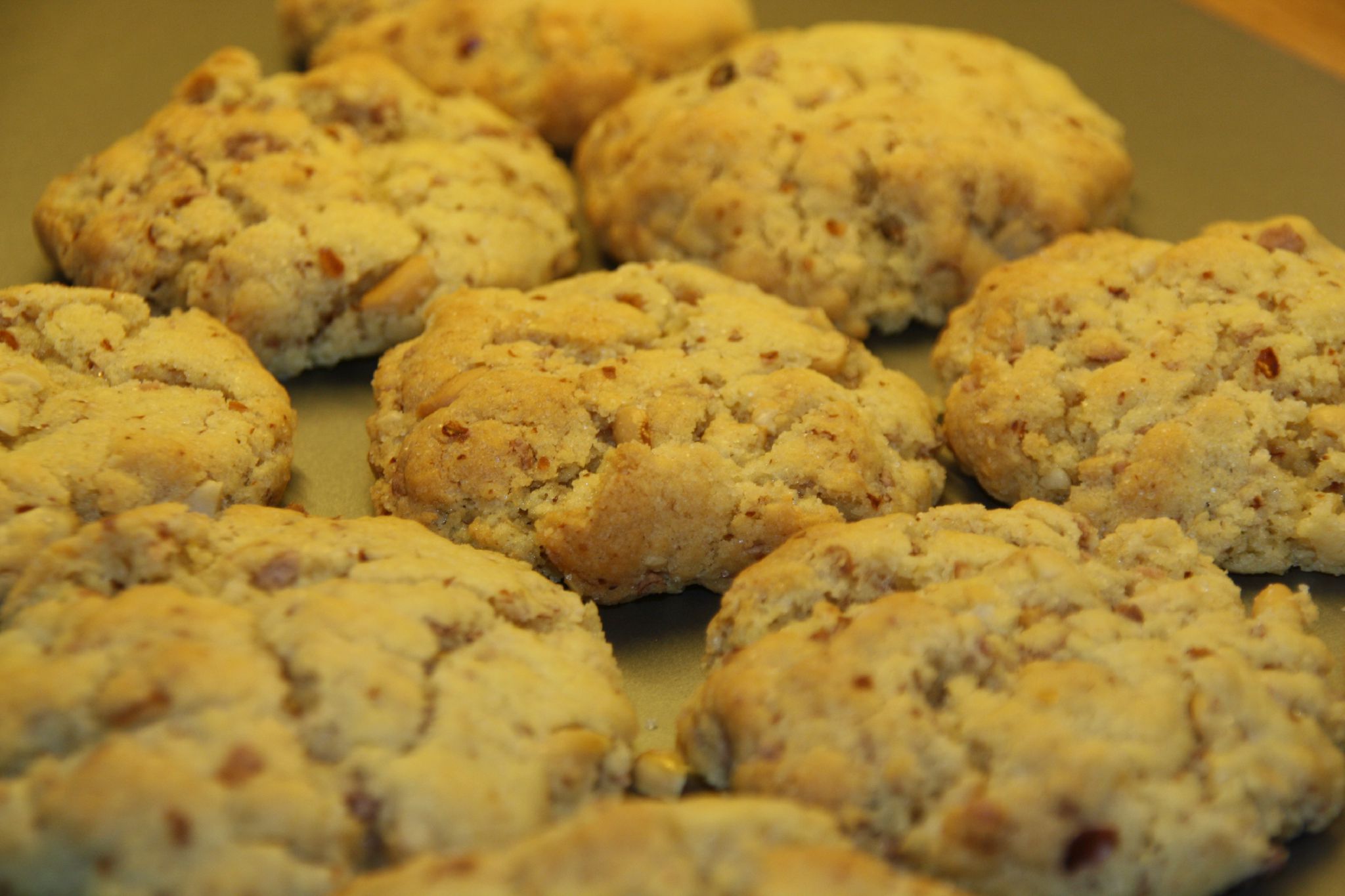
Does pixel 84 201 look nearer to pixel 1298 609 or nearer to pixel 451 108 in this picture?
pixel 451 108

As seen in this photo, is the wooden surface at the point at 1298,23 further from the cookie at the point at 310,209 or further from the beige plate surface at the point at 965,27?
the cookie at the point at 310,209

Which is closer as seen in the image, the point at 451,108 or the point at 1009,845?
the point at 1009,845

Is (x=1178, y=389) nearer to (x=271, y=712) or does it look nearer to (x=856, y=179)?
(x=856, y=179)

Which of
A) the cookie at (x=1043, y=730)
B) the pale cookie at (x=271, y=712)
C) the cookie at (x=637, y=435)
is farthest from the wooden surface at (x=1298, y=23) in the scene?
the pale cookie at (x=271, y=712)

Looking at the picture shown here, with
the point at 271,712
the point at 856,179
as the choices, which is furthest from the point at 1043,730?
the point at 856,179

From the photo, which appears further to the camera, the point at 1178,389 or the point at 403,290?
the point at 403,290

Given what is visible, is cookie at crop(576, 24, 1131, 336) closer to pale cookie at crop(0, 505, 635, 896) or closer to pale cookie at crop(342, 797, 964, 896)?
pale cookie at crop(0, 505, 635, 896)

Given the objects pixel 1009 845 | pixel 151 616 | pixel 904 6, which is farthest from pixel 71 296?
pixel 904 6

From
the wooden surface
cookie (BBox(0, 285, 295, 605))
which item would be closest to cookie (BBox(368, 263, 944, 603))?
cookie (BBox(0, 285, 295, 605))
